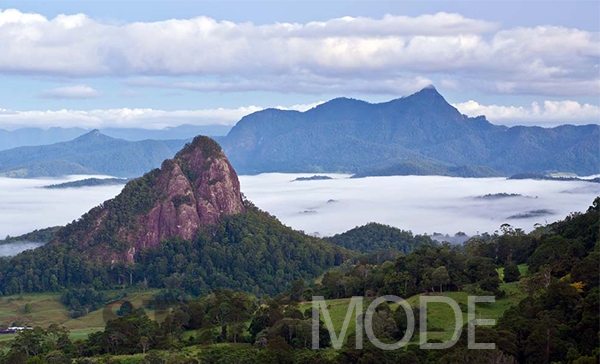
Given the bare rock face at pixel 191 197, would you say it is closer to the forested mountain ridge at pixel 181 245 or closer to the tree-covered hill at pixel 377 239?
the forested mountain ridge at pixel 181 245

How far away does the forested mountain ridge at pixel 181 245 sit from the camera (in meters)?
111

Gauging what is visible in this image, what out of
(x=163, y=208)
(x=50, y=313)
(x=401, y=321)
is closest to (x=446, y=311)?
(x=401, y=321)

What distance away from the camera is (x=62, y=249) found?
11719 cm

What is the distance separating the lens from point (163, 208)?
122 meters

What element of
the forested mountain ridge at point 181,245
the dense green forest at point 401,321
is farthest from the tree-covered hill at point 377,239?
the dense green forest at point 401,321

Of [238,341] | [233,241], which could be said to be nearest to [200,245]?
[233,241]

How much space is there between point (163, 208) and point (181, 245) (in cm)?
714

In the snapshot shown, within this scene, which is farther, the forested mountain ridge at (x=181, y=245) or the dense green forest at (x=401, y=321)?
the forested mountain ridge at (x=181, y=245)

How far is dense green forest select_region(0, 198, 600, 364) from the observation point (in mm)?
46094

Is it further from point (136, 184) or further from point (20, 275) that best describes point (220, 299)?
point (136, 184)

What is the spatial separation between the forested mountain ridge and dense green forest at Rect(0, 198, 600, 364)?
98.9 feet

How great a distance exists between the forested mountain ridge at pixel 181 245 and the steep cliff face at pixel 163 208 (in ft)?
0.51

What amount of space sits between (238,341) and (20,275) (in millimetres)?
59225

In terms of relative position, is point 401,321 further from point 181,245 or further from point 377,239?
point 377,239
